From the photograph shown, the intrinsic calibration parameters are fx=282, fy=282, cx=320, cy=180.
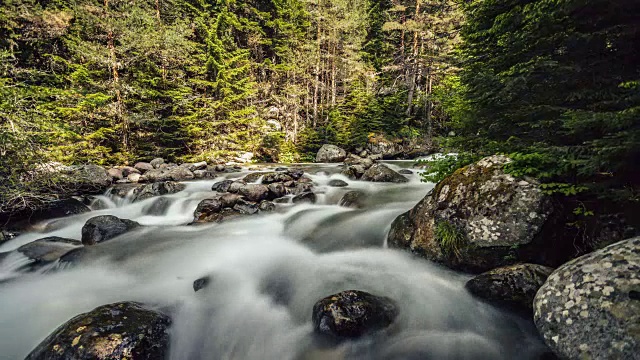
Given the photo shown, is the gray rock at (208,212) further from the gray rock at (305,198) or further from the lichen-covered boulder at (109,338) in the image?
the lichen-covered boulder at (109,338)

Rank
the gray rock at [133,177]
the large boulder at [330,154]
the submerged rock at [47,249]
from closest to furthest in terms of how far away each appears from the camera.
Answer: the submerged rock at [47,249] → the gray rock at [133,177] → the large boulder at [330,154]

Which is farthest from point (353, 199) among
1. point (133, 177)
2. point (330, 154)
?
point (330, 154)

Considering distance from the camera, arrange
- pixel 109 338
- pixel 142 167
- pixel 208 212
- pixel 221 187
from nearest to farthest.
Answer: pixel 109 338
pixel 208 212
pixel 221 187
pixel 142 167

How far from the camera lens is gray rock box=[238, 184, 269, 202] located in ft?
29.7

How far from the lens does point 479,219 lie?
4055mm

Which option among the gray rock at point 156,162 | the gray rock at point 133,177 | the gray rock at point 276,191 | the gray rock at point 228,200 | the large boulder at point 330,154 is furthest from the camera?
the large boulder at point 330,154

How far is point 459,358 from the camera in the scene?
118 inches

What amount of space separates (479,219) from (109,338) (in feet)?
15.4

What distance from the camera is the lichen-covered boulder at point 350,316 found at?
126 inches

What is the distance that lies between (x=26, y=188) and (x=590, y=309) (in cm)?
929

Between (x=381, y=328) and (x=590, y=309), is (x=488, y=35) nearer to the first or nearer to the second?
(x=590, y=309)

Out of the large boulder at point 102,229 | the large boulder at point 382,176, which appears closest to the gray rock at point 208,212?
the large boulder at point 102,229

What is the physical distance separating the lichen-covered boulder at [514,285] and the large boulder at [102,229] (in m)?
7.22

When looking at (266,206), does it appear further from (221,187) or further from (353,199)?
(221,187)
